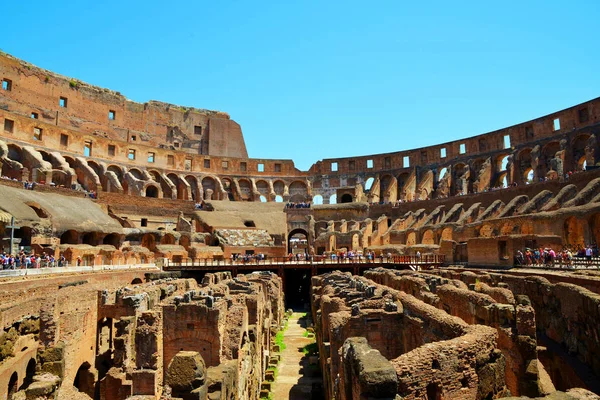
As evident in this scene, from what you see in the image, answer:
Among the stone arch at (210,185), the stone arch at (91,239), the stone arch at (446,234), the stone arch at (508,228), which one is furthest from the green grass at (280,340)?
the stone arch at (210,185)

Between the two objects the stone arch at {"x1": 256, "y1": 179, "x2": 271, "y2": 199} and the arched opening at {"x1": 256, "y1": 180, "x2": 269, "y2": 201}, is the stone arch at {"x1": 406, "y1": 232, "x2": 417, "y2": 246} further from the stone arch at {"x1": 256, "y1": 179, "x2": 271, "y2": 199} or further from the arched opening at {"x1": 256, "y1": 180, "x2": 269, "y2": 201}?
the arched opening at {"x1": 256, "y1": 180, "x2": 269, "y2": 201}

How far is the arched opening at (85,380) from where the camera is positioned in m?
12.2

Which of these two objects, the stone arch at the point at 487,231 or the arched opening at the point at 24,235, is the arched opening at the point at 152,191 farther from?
the stone arch at the point at 487,231

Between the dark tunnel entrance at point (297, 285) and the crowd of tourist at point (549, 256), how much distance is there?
17.8 meters

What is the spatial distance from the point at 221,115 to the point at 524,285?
210ft

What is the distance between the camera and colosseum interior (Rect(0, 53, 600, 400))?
337 inches

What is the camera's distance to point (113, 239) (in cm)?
3838

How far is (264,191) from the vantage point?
216 ft

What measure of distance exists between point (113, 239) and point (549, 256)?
106 feet

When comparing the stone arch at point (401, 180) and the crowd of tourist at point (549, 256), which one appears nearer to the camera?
the crowd of tourist at point (549, 256)

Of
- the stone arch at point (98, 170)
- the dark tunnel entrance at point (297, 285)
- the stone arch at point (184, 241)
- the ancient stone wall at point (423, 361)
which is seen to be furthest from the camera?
the stone arch at point (98, 170)

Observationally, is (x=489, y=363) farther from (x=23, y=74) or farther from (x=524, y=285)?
(x=23, y=74)

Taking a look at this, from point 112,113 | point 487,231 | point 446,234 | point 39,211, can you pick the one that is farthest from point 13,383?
point 112,113

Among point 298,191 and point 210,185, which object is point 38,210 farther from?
point 298,191
